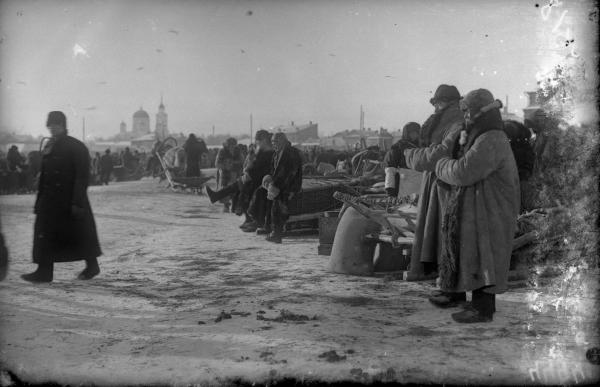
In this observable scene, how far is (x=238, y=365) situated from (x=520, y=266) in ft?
11.5

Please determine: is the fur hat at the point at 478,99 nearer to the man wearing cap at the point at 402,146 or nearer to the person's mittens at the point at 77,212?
the man wearing cap at the point at 402,146

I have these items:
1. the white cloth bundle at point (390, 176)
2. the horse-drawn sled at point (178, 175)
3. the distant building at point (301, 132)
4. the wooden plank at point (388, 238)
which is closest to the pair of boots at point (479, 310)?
the wooden plank at point (388, 238)

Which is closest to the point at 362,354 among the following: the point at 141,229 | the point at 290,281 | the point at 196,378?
the point at 196,378

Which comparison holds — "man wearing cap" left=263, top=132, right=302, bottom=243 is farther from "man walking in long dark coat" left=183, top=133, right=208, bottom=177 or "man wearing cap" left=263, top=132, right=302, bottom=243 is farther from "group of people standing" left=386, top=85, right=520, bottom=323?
"man walking in long dark coat" left=183, top=133, right=208, bottom=177

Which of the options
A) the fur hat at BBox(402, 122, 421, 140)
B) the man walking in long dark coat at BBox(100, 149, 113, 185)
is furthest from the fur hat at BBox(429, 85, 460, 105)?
the man walking in long dark coat at BBox(100, 149, 113, 185)

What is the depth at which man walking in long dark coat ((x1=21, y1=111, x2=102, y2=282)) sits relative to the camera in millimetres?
5695

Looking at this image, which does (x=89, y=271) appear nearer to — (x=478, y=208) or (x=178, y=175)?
(x=478, y=208)

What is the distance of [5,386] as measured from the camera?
3.08m

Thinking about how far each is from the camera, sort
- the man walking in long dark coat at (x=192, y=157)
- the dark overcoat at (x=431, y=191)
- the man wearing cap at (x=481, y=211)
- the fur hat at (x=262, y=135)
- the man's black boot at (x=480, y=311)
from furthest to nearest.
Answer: the man walking in long dark coat at (x=192, y=157), the fur hat at (x=262, y=135), the dark overcoat at (x=431, y=191), the man's black boot at (x=480, y=311), the man wearing cap at (x=481, y=211)

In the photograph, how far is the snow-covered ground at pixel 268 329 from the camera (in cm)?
327

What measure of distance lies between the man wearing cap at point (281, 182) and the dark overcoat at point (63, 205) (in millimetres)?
3513

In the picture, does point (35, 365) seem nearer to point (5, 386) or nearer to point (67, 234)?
point (5, 386)

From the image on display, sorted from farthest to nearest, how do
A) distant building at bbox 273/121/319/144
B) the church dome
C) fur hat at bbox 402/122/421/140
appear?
1. the church dome
2. distant building at bbox 273/121/319/144
3. fur hat at bbox 402/122/421/140

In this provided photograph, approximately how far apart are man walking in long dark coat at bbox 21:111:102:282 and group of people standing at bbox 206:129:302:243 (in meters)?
3.49
